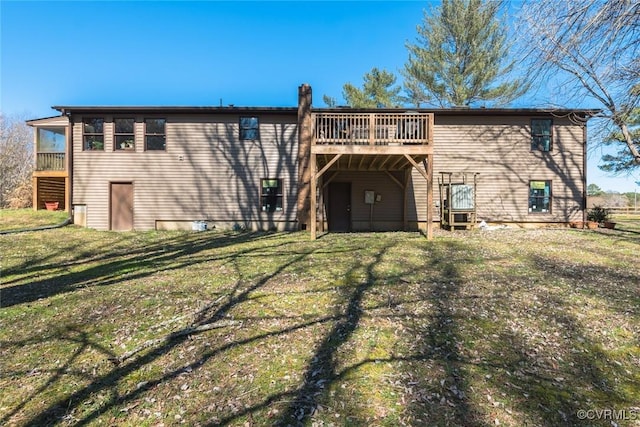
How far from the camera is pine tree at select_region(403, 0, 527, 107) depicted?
835 inches

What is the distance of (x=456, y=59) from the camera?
2203cm

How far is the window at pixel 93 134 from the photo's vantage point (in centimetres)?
1373

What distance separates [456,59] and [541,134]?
10.6 metres

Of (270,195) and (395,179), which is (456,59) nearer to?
(395,179)

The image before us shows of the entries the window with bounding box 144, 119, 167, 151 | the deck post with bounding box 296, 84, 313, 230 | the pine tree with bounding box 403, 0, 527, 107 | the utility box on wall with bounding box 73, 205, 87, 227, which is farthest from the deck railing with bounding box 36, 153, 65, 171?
the pine tree with bounding box 403, 0, 527, 107

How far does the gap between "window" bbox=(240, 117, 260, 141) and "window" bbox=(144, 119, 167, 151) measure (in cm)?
319

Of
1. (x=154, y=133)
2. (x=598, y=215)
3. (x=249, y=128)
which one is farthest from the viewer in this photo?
(x=598, y=215)

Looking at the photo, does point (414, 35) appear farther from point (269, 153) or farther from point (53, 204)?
point (53, 204)

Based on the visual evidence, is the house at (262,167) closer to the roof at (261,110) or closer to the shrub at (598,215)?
the roof at (261,110)

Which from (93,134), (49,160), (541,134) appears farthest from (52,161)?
(541,134)

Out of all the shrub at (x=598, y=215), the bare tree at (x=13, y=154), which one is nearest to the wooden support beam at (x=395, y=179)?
the shrub at (x=598, y=215)

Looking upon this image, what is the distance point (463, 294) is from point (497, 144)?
1085cm

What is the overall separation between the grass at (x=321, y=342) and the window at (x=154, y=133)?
730 cm

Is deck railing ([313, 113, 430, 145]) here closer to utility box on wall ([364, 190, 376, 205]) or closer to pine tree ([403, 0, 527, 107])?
utility box on wall ([364, 190, 376, 205])
